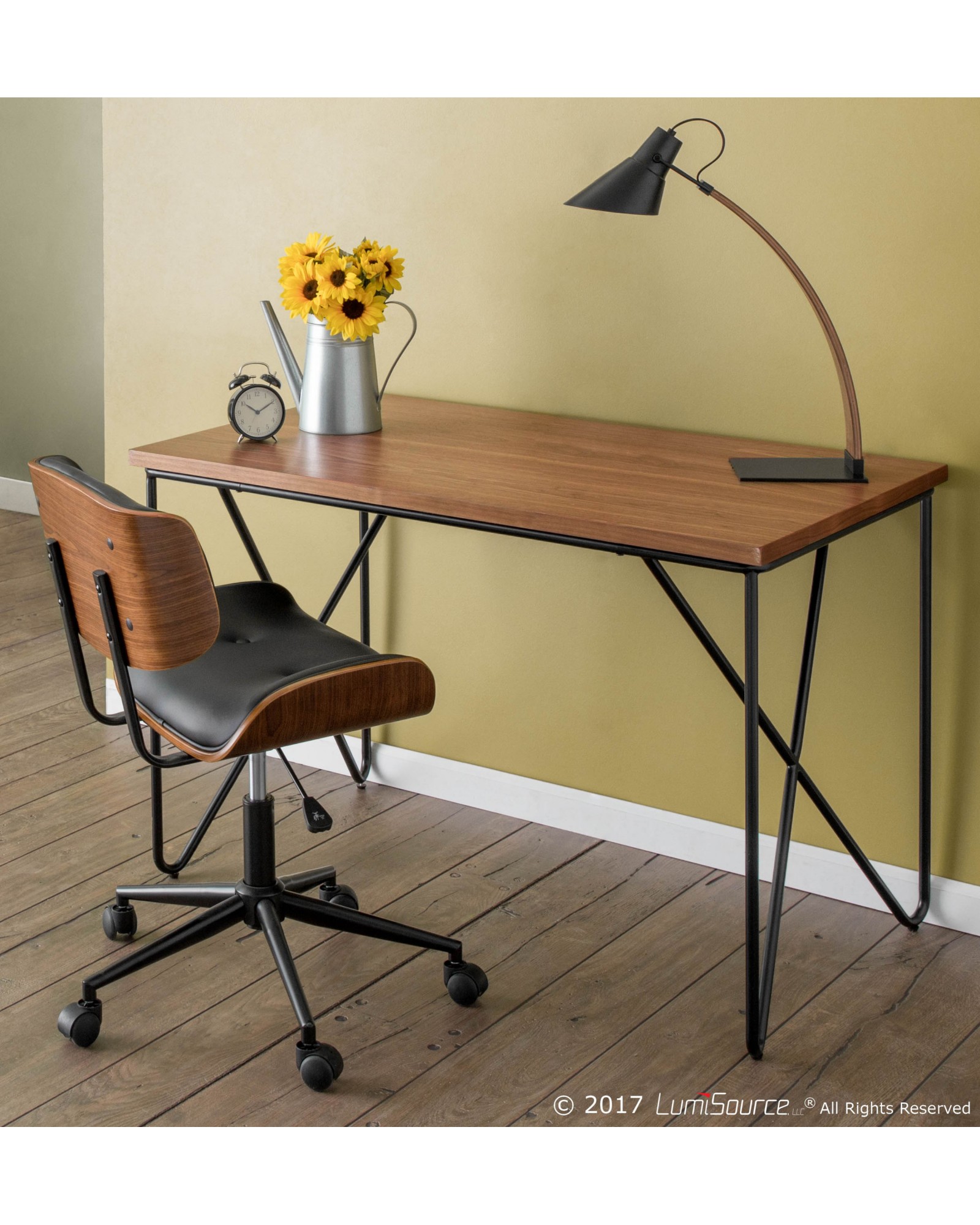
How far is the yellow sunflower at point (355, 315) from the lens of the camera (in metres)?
2.52

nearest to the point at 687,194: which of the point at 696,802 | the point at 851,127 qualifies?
the point at 851,127

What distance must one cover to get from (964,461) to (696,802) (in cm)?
86

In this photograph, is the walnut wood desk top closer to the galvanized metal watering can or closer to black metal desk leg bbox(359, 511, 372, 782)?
the galvanized metal watering can

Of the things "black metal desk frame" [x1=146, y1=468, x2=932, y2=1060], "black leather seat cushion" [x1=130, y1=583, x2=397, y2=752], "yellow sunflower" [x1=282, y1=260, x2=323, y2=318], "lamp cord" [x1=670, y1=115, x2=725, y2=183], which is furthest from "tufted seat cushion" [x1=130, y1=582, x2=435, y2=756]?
"lamp cord" [x1=670, y1=115, x2=725, y2=183]

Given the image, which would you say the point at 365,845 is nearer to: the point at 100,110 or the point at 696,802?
the point at 696,802

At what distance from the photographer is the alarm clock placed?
2508 mm

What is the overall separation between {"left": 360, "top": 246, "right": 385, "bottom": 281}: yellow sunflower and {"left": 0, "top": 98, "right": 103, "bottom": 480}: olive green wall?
105 inches

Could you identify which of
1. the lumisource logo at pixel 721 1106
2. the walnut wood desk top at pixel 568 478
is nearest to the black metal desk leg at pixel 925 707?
the walnut wood desk top at pixel 568 478

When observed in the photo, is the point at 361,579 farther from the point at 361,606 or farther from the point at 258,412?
the point at 258,412

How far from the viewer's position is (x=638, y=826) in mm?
2842

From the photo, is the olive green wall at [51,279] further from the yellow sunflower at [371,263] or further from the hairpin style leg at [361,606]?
the yellow sunflower at [371,263]

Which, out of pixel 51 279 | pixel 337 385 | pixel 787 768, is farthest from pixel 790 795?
pixel 51 279

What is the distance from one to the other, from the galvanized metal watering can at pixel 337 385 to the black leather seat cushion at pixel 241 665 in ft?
1.14

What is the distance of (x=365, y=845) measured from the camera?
2.83m
